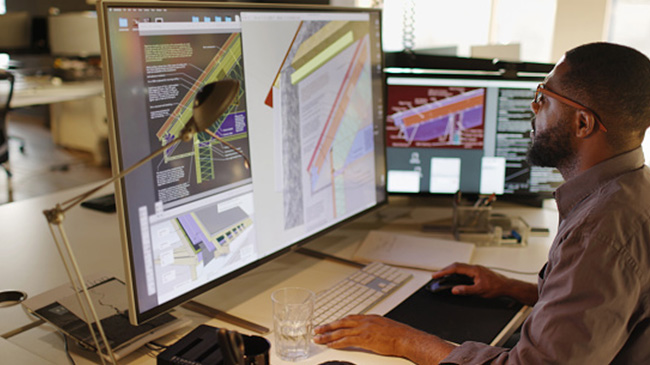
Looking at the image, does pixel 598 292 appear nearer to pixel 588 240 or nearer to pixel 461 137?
pixel 588 240

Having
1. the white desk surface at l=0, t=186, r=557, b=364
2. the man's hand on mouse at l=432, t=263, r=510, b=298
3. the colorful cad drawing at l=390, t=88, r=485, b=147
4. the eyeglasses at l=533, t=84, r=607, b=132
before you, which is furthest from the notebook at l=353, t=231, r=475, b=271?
the eyeglasses at l=533, t=84, r=607, b=132

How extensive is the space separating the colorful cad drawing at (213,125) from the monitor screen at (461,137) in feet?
2.36

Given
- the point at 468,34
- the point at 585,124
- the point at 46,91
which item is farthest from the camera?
the point at 468,34

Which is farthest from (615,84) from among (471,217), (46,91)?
(46,91)

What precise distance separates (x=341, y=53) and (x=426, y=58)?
1.69 feet

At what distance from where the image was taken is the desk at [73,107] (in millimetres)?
4203

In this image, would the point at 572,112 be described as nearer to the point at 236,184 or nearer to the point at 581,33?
the point at 236,184

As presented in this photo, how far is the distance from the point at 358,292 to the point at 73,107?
498 centimetres

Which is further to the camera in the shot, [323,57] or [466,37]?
[466,37]

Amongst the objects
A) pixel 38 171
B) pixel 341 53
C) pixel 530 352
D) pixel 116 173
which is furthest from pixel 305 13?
pixel 38 171

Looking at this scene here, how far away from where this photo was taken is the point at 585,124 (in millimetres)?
1052

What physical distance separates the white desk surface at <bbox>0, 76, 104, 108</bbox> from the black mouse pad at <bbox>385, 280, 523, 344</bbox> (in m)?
3.32

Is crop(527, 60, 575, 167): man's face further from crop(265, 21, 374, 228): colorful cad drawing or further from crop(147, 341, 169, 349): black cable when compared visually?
crop(147, 341, 169, 349): black cable

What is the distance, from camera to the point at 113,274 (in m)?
1.35
